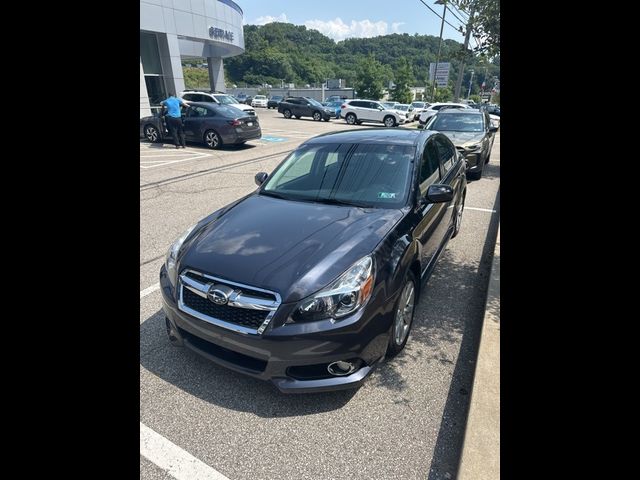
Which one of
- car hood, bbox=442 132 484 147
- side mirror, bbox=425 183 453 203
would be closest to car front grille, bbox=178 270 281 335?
side mirror, bbox=425 183 453 203

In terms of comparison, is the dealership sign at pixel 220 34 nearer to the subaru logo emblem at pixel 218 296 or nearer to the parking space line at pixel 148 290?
the parking space line at pixel 148 290

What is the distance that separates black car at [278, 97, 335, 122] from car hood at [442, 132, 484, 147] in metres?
18.5

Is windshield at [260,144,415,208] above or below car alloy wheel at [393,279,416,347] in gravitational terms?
above

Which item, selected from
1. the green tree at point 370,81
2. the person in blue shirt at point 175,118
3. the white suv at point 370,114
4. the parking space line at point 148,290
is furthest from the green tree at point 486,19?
the green tree at point 370,81

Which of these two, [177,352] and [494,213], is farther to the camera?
[494,213]

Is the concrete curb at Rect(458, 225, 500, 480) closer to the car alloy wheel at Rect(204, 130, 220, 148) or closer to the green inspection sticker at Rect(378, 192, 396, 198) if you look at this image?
the green inspection sticker at Rect(378, 192, 396, 198)

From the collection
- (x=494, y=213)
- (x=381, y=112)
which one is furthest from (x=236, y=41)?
(x=494, y=213)

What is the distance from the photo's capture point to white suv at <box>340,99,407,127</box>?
78.6 ft

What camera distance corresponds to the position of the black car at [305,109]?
86.4 feet

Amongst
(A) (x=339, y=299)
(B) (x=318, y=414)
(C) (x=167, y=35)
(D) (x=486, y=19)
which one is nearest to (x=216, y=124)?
(D) (x=486, y=19)
